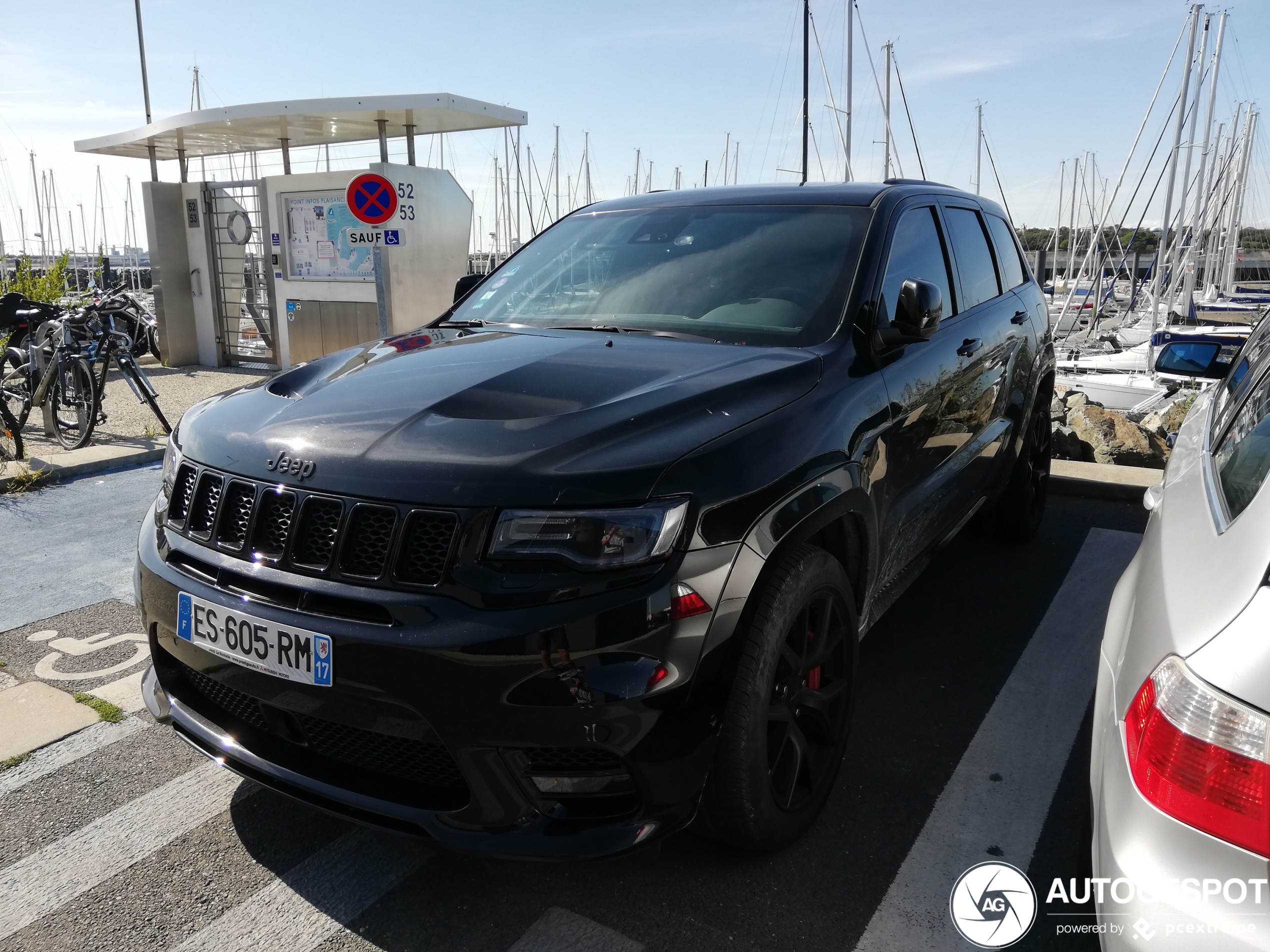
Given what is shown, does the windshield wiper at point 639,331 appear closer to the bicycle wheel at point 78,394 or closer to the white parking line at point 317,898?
the white parking line at point 317,898

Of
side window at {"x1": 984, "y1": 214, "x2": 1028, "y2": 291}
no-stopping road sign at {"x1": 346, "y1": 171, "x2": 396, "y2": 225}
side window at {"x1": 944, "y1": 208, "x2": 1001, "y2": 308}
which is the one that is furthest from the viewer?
no-stopping road sign at {"x1": 346, "y1": 171, "x2": 396, "y2": 225}

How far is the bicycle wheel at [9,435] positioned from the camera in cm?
708

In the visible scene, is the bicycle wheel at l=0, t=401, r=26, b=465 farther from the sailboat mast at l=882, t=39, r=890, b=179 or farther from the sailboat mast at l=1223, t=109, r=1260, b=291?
the sailboat mast at l=1223, t=109, r=1260, b=291

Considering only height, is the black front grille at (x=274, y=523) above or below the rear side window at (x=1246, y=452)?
below

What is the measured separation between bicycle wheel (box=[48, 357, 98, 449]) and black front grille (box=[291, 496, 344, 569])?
21.8ft

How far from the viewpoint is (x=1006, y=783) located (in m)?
2.94

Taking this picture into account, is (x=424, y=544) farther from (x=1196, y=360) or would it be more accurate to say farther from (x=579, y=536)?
(x=1196, y=360)

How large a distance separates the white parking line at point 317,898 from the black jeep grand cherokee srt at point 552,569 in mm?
324

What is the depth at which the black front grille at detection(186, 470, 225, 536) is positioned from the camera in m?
2.38

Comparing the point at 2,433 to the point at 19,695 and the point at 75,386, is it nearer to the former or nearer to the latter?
the point at 75,386

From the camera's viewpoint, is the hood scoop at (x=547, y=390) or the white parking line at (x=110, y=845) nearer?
the hood scoop at (x=547, y=390)

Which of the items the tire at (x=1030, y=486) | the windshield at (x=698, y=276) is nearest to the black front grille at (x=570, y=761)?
the windshield at (x=698, y=276)

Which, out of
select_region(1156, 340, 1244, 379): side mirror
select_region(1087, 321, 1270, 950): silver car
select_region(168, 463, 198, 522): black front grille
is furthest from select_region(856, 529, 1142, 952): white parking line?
select_region(168, 463, 198, 522): black front grille
